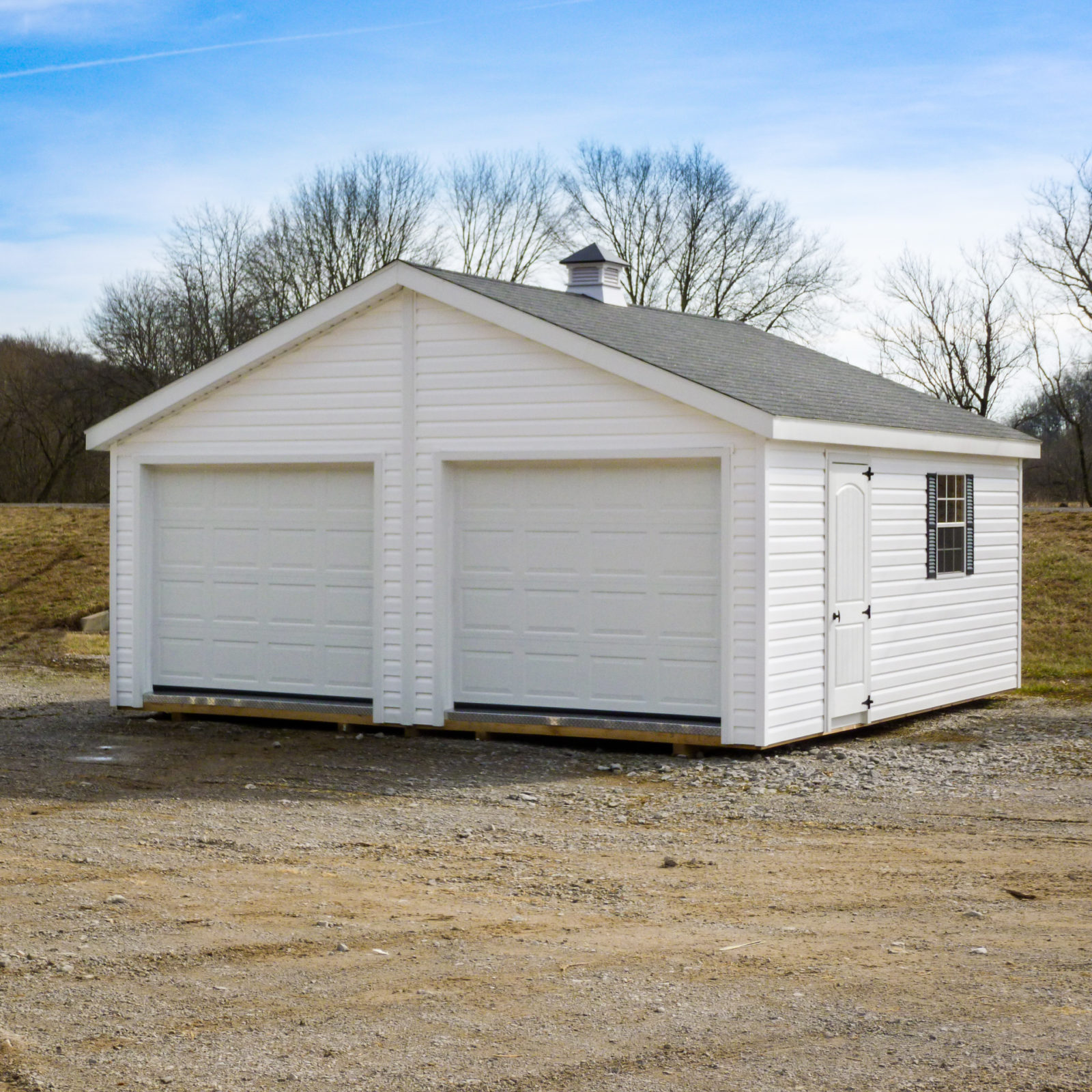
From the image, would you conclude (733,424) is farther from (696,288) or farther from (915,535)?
(696,288)

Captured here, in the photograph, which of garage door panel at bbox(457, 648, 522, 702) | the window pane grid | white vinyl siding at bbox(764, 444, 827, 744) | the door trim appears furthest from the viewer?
the window pane grid

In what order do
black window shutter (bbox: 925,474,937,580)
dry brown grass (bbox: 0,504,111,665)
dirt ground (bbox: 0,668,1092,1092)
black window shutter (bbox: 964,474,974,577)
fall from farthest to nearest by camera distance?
dry brown grass (bbox: 0,504,111,665)
black window shutter (bbox: 964,474,974,577)
black window shutter (bbox: 925,474,937,580)
dirt ground (bbox: 0,668,1092,1092)

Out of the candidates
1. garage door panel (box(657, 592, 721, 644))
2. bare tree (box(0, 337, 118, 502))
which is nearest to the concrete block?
garage door panel (box(657, 592, 721, 644))

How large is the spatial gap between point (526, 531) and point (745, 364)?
9.71 ft

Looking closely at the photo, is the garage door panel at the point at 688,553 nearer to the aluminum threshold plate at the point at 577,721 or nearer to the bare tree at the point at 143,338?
the aluminum threshold plate at the point at 577,721

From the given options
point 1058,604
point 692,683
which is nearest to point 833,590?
point 692,683

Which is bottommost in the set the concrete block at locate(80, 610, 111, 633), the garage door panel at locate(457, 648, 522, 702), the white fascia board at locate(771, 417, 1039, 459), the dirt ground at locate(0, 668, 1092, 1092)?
the dirt ground at locate(0, 668, 1092, 1092)

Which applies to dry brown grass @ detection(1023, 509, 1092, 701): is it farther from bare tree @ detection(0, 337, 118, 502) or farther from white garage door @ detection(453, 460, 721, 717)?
bare tree @ detection(0, 337, 118, 502)

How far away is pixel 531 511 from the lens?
12297 millimetres

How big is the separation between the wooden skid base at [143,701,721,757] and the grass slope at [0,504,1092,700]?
6.77 metres

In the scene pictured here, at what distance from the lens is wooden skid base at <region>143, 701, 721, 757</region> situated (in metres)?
11.5

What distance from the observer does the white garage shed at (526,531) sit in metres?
11.5

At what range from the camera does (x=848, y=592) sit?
1230 cm

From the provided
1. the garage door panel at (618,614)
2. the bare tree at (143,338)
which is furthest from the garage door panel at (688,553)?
the bare tree at (143,338)
